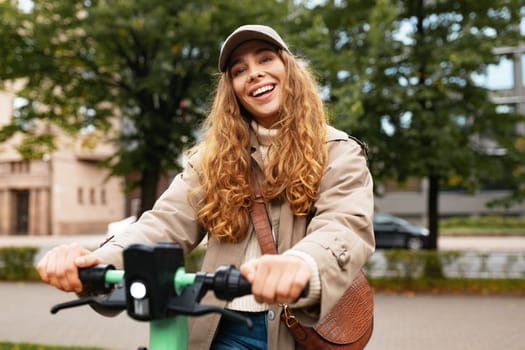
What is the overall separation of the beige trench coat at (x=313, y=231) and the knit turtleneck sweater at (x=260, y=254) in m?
0.01

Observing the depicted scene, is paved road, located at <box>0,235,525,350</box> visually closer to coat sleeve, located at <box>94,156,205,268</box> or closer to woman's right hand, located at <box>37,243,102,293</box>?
coat sleeve, located at <box>94,156,205,268</box>

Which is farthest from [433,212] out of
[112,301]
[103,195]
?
[103,195]

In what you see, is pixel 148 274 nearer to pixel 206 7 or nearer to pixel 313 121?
pixel 313 121

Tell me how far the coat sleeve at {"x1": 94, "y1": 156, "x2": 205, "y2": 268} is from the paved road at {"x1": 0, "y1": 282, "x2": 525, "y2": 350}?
17.6 ft

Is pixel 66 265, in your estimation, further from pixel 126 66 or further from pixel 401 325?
pixel 126 66

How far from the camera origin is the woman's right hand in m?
1.61

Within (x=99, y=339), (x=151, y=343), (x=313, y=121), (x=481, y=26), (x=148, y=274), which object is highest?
(x=481, y=26)

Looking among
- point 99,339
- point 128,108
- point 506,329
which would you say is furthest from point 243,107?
point 128,108

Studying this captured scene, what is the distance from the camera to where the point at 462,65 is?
10.3 meters

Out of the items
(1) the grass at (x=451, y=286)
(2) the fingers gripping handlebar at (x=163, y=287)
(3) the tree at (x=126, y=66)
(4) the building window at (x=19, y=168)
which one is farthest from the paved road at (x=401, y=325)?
(4) the building window at (x=19, y=168)

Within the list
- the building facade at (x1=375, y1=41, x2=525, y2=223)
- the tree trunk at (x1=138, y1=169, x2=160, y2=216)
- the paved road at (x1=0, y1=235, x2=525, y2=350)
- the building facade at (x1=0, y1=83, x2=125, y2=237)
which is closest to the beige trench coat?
the paved road at (x1=0, y1=235, x2=525, y2=350)

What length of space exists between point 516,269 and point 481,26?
4.85 m

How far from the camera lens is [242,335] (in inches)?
79.0

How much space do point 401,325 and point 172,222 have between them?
7.04 metres
